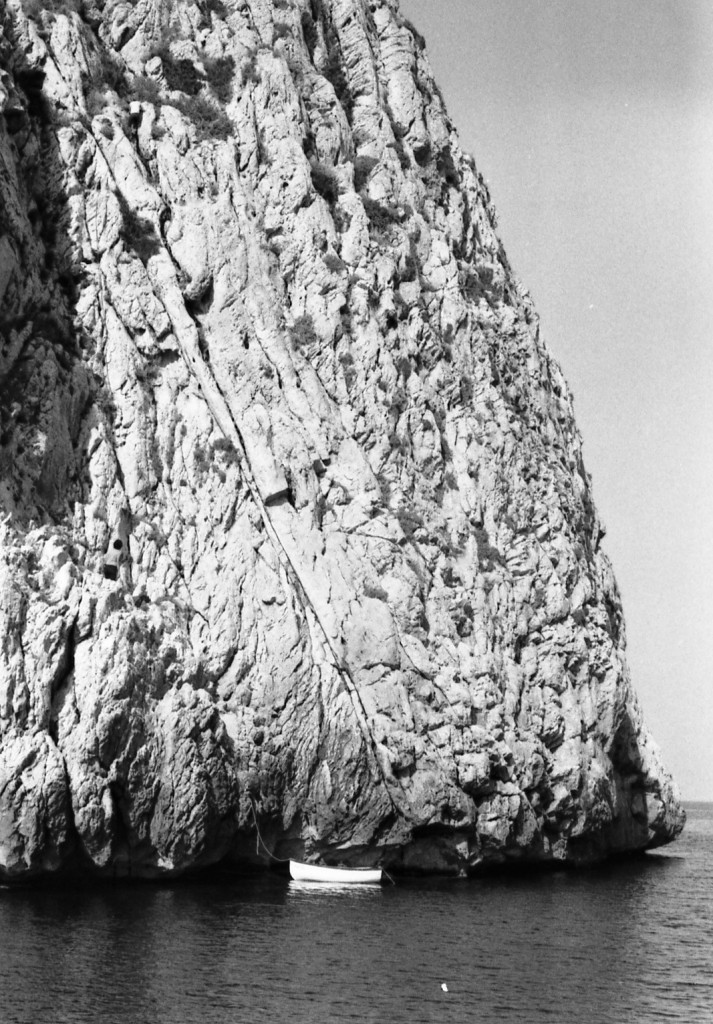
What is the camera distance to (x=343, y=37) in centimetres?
7600

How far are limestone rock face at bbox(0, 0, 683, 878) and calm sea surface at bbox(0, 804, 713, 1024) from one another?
3.63 m

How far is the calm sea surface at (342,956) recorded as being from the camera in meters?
32.1

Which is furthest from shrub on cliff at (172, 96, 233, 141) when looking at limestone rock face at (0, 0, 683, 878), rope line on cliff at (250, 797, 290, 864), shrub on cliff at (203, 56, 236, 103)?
rope line on cliff at (250, 797, 290, 864)

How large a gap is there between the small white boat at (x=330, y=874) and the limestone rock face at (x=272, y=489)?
31.0 inches

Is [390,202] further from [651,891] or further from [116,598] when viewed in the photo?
[651,891]

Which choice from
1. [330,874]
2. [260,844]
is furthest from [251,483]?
[330,874]

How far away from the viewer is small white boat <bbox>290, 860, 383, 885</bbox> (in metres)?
53.4

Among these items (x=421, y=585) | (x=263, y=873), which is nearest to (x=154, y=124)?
(x=421, y=585)

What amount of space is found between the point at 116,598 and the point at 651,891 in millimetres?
29930

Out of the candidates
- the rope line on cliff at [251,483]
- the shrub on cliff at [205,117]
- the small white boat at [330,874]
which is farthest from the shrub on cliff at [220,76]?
the small white boat at [330,874]

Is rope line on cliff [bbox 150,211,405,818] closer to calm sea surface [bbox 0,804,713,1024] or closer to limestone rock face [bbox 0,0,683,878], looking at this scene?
limestone rock face [bbox 0,0,683,878]

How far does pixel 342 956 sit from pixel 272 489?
79.9 feet

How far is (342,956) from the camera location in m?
38.5

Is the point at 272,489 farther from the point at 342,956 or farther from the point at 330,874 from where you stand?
the point at 342,956
